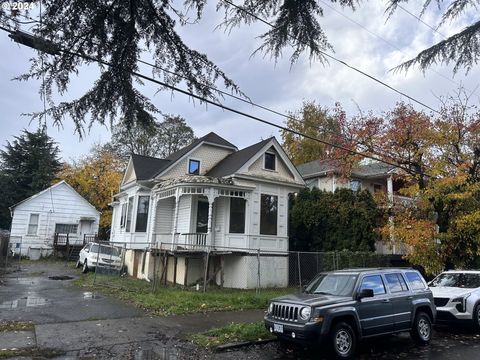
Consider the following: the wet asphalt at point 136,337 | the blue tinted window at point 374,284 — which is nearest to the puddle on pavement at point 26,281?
the wet asphalt at point 136,337

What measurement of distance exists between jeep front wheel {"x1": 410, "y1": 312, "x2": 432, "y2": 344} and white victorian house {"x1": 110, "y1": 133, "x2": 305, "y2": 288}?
8.13m

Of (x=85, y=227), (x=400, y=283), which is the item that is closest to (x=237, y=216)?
(x=400, y=283)

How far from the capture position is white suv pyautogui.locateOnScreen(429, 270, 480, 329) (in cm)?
1063

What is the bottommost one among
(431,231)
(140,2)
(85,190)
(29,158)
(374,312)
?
(374,312)

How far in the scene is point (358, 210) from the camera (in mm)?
20016

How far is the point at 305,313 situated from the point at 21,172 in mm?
43336

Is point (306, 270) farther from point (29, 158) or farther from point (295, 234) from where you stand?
point (29, 158)

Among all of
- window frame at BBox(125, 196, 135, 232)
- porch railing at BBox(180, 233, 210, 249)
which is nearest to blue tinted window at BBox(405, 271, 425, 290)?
porch railing at BBox(180, 233, 210, 249)

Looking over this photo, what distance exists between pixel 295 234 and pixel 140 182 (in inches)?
362

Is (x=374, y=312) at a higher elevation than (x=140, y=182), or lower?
lower

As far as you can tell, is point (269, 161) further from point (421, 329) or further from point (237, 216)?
point (421, 329)

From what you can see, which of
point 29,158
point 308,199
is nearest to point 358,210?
point 308,199

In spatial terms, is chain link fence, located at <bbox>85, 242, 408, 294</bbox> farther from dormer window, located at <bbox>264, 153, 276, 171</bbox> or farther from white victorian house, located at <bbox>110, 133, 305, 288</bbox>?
dormer window, located at <bbox>264, 153, 276, 171</bbox>

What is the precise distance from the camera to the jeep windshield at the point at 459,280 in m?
11.8
